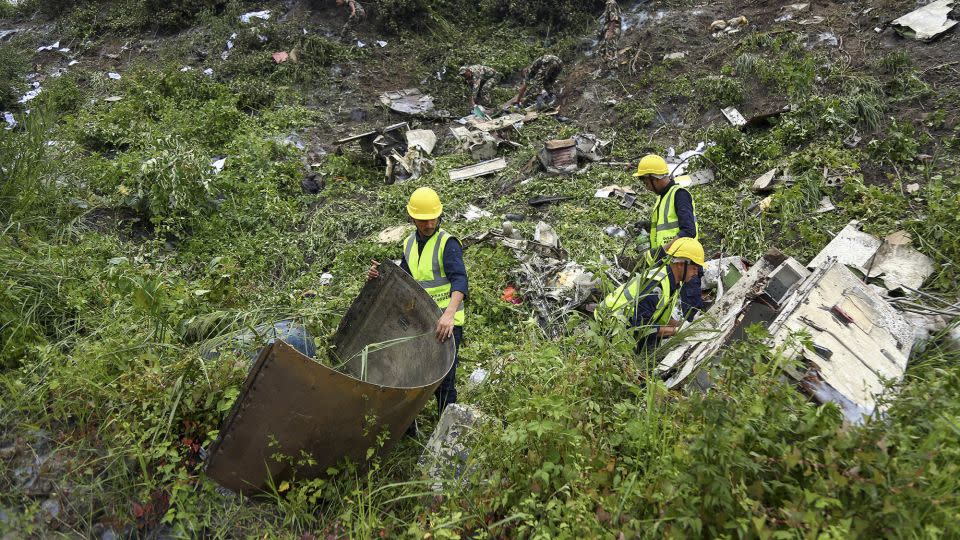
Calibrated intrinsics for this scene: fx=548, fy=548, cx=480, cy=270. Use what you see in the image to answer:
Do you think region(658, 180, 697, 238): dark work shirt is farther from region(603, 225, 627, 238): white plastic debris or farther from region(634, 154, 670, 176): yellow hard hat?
region(603, 225, 627, 238): white plastic debris

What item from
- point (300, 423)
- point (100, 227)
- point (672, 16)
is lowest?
point (100, 227)

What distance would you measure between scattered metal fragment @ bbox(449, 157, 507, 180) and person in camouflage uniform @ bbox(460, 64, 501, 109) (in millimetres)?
2433

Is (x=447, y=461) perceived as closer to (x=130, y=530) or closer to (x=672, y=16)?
(x=130, y=530)

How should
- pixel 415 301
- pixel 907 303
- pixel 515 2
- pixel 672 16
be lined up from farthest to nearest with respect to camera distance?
pixel 515 2
pixel 672 16
pixel 907 303
pixel 415 301

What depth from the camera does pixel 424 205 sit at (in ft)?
10.8

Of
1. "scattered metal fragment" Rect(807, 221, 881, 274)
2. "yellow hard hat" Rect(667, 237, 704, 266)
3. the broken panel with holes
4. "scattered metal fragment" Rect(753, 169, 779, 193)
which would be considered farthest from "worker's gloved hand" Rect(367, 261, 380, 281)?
"scattered metal fragment" Rect(753, 169, 779, 193)

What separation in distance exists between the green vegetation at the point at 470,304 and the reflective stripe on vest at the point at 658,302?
0.31m

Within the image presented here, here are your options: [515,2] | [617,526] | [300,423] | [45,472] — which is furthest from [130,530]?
[515,2]

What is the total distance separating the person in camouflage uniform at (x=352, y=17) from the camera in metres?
11.1

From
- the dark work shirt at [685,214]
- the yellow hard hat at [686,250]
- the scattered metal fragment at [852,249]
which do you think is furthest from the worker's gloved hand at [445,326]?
the scattered metal fragment at [852,249]

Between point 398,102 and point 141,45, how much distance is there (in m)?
6.29

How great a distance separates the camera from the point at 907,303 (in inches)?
143

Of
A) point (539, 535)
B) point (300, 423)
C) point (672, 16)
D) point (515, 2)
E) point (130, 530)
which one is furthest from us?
point (515, 2)

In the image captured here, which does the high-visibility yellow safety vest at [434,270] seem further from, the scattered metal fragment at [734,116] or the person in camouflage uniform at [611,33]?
the person in camouflage uniform at [611,33]
